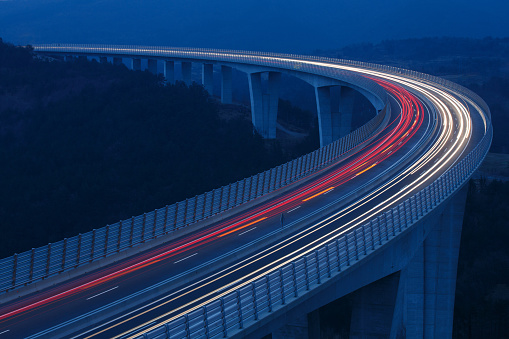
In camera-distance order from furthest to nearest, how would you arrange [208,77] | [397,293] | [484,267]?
[208,77] < [484,267] < [397,293]

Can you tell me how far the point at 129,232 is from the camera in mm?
25844

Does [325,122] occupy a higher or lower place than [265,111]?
higher

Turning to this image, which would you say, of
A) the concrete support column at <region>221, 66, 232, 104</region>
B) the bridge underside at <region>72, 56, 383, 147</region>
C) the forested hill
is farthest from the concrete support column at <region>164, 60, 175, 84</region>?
the concrete support column at <region>221, 66, 232, 104</region>

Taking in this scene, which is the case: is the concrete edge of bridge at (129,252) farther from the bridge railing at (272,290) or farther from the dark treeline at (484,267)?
the dark treeline at (484,267)

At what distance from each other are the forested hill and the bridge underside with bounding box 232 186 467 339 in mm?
28263

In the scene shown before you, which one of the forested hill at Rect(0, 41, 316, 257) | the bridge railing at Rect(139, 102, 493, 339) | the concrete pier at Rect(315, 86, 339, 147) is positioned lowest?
the forested hill at Rect(0, 41, 316, 257)

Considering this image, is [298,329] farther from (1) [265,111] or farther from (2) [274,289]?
(1) [265,111]

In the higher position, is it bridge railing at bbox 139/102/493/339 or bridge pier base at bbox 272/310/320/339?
bridge railing at bbox 139/102/493/339

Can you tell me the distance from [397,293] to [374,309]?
1.14m

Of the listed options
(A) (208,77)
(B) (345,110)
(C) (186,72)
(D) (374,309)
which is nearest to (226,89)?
(A) (208,77)

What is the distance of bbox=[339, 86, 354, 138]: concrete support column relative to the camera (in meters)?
71.7

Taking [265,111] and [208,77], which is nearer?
[265,111]

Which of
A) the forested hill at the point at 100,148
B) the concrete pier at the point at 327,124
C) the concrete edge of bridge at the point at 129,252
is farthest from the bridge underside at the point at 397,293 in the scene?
the concrete pier at the point at 327,124

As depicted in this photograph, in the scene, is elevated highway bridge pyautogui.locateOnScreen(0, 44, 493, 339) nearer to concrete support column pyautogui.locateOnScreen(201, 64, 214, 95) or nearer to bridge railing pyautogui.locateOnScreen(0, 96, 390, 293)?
bridge railing pyautogui.locateOnScreen(0, 96, 390, 293)
